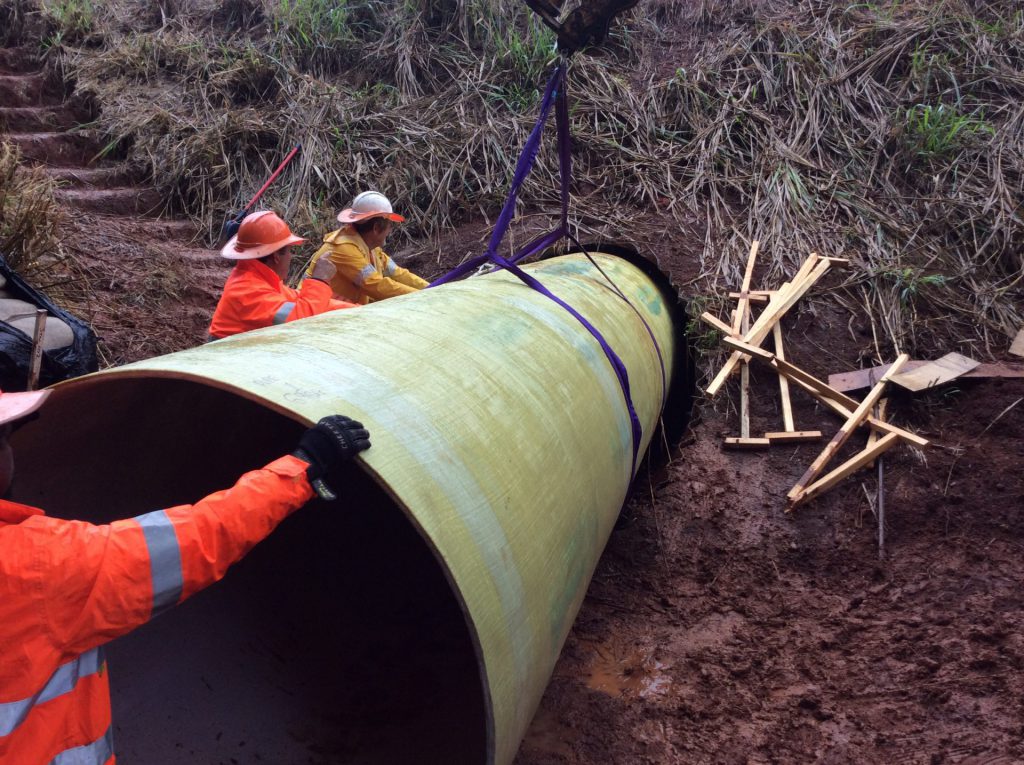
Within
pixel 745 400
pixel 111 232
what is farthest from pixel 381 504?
pixel 111 232

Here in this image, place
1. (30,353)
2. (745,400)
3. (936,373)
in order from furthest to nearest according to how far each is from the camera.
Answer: (745,400), (936,373), (30,353)

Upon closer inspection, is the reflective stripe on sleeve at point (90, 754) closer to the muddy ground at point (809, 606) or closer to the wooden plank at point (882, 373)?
the muddy ground at point (809, 606)

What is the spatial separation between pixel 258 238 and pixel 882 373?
12.0ft

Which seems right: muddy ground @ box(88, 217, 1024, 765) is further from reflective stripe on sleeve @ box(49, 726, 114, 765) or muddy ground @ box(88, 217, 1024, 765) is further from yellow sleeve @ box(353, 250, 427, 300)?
yellow sleeve @ box(353, 250, 427, 300)

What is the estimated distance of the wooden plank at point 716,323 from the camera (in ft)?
15.2

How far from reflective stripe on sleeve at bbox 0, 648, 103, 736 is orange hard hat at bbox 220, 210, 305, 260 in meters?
2.41

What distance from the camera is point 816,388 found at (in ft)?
13.9

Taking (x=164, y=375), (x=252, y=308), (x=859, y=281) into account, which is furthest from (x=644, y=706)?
(x=859, y=281)

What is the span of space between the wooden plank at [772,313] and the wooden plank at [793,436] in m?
0.44

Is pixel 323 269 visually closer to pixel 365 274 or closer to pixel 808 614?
pixel 365 274

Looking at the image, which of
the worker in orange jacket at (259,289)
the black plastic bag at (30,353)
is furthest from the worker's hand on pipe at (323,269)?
the black plastic bag at (30,353)

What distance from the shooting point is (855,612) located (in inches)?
126

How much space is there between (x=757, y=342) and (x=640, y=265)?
917mm

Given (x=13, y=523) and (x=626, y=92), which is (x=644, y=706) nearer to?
(x=13, y=523)
